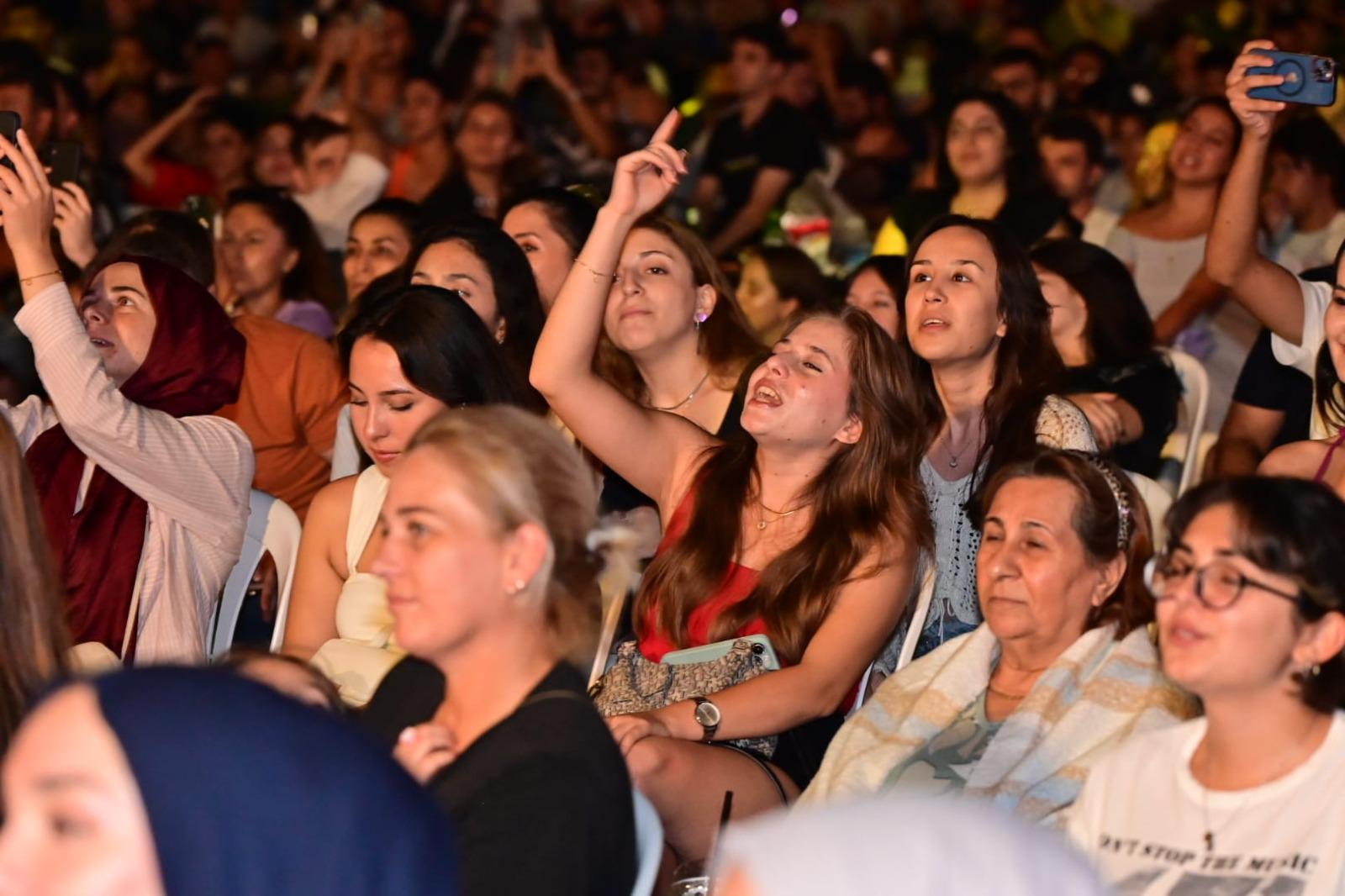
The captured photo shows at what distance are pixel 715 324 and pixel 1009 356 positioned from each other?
65 cm

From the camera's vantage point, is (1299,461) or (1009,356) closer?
(1299,461)

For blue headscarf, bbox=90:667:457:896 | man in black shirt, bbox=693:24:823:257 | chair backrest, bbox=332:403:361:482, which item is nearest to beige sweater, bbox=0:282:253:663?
chair backrest, bbox=332:403:361:482

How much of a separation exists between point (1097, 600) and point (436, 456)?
123 cm

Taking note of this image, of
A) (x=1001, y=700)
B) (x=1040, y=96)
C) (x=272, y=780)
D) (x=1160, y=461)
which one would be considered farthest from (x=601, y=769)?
(x=1040, y=96)

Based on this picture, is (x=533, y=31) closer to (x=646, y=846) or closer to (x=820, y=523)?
(x=820, y=523)

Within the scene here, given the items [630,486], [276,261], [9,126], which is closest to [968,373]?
[630,486]

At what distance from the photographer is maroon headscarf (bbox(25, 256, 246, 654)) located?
358cm

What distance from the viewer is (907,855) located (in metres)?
1.26

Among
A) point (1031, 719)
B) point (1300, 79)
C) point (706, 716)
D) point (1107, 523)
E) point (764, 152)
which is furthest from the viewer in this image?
point (764, 152)

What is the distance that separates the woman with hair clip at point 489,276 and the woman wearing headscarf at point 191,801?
2.61 m

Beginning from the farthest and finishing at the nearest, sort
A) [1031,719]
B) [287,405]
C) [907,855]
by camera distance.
Result: [287,405]
[1031,719]
[907,855]

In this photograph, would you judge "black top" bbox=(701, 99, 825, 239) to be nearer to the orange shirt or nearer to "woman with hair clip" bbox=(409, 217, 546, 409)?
the orange shirt

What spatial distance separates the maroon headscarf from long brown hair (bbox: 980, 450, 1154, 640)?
5.16ft

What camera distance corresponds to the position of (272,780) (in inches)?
53.9
